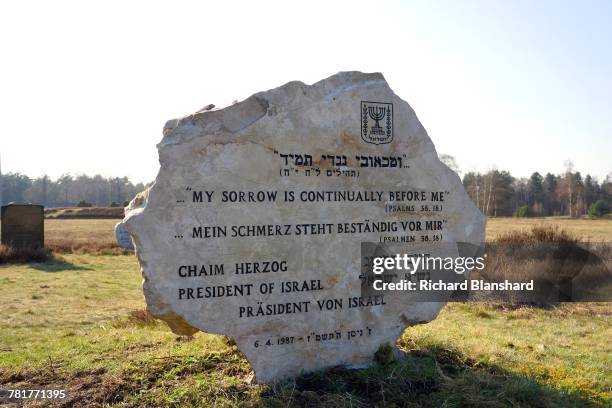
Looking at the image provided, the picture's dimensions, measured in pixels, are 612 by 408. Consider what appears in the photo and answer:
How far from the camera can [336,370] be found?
5172mm

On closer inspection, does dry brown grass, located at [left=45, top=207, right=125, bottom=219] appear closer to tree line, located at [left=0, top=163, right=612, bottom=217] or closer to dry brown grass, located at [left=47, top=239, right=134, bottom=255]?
tree line, located at [left=0, top=163, right=612, bottom=217]

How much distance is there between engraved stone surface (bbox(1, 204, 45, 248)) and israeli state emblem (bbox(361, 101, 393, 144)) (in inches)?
581

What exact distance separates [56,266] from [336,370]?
42.0 feet

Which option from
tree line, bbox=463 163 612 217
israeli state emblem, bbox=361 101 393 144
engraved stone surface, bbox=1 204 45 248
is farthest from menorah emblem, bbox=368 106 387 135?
tree line, bbox=463 163 612 217

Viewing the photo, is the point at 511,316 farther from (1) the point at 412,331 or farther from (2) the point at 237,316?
(2) the point at 237,316

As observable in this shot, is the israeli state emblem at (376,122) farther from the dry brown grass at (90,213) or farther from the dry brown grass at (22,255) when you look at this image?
the dry brown grass at (90,213)

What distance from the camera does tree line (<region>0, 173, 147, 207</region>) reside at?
98.2 m

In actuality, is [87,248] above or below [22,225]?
below

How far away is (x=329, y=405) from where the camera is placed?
4379 millimetres

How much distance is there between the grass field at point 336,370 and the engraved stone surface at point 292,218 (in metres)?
0.44

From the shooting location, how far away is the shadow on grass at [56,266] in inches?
586

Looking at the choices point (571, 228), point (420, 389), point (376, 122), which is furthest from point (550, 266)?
point (571, 228)

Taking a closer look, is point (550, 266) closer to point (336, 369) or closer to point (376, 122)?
point (376, 122)

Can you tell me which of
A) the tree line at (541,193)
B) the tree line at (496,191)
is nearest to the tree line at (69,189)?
the tree line at (496,191)
